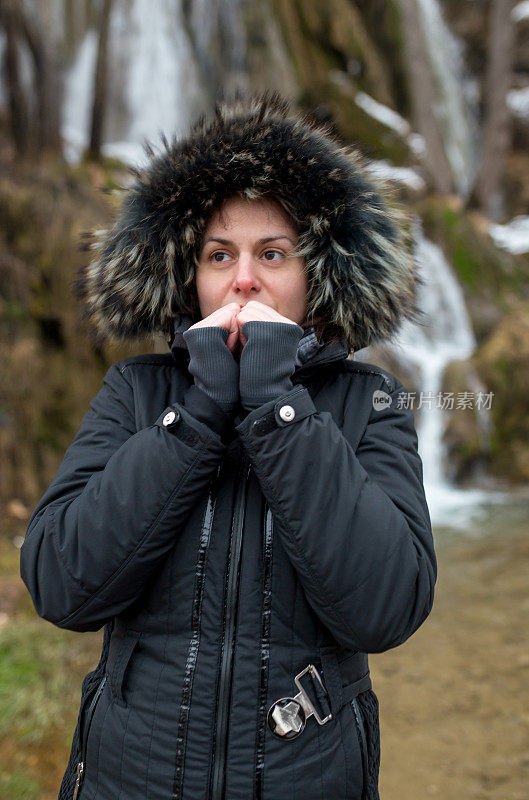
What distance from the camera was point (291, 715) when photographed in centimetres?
130

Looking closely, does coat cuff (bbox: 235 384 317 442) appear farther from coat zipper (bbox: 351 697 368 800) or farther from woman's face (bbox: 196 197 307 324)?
coat zipper (bbox: 351 697 368 800)

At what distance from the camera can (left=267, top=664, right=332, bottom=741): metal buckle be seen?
1292 mm

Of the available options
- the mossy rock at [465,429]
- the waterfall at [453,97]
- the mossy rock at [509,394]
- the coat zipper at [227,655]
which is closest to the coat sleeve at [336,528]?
the coat zipper at [227,655]

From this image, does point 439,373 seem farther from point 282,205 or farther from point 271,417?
point 271,417

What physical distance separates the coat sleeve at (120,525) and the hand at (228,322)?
0.18 m

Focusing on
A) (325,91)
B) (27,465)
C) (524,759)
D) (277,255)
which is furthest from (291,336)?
(325,91)

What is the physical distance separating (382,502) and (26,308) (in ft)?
15.0

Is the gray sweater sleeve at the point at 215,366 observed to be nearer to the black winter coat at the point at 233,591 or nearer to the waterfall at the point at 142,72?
the black winter coat at the point at 233,591

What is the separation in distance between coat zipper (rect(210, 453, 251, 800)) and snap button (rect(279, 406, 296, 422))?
24 cm

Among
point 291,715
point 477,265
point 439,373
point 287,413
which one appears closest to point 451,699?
point 291,715

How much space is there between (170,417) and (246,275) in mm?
410

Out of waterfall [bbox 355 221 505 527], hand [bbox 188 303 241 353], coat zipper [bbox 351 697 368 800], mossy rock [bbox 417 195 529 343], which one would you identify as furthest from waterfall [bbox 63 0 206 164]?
coat zipper [bbox 351 697 368 800]

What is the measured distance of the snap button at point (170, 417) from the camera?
1.35m

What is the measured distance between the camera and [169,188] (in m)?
1.72
